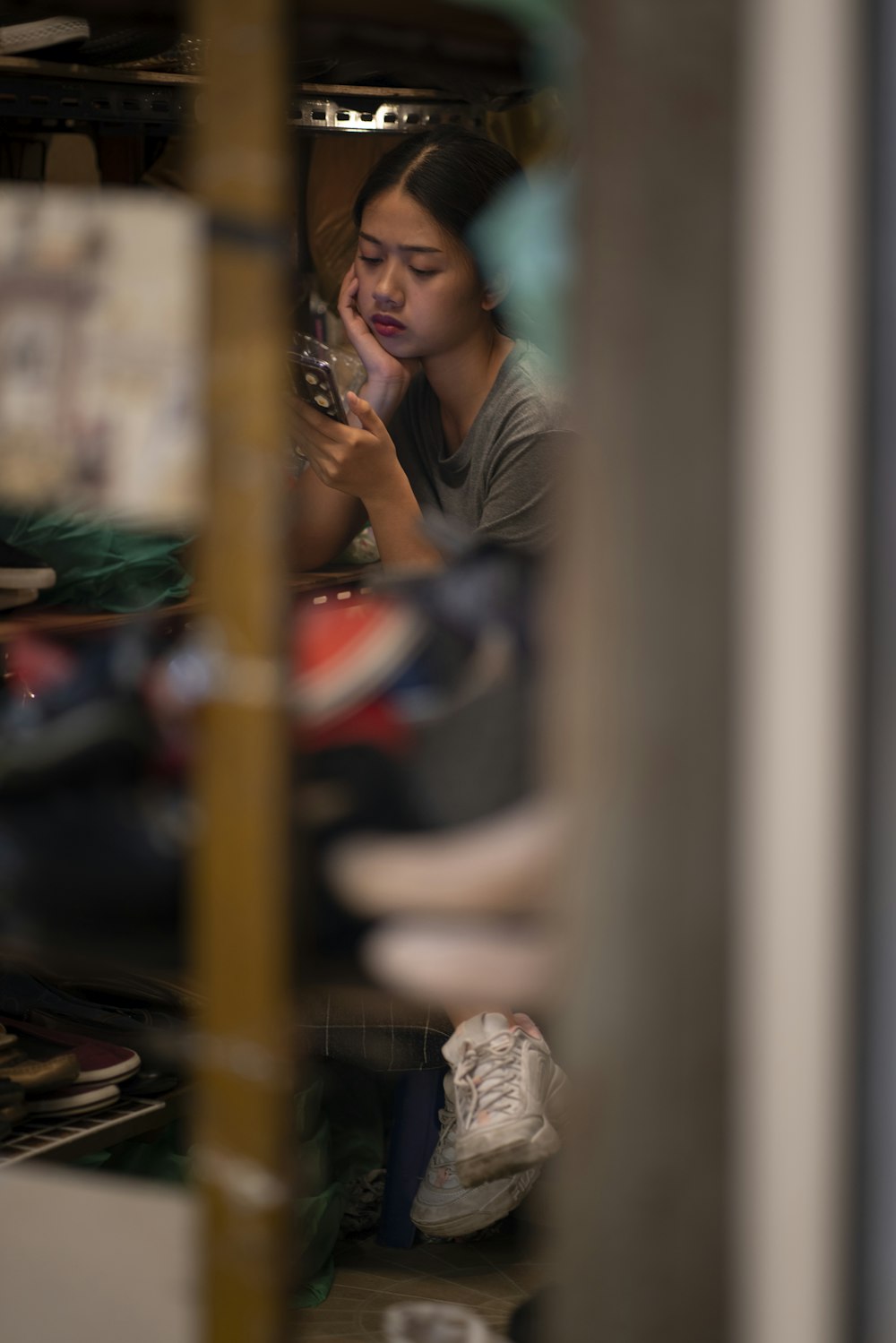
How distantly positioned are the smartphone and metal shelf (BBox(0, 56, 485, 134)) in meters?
0.28

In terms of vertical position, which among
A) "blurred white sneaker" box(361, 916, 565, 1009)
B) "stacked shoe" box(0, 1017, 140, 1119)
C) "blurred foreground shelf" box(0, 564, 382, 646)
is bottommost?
"stacked shoe" box(0, 1017, 140, 1119)

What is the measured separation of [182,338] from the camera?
72 centimetres

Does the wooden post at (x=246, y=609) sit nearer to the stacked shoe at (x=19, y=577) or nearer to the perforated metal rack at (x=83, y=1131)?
the stacked shoe at (x=19, y=577)

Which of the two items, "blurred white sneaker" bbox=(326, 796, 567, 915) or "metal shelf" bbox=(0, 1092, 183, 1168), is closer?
"blurred white sneaker" bbox=(326, 796, 567, 915)

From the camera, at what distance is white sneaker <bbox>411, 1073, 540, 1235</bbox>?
4.94ft

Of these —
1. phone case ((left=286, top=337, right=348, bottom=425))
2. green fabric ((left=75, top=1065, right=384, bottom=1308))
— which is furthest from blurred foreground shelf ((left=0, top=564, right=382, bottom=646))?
→ green fabric ((left=75, top=1065, right=384, bottom=1308))

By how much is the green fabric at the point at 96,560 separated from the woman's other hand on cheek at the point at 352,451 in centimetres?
19

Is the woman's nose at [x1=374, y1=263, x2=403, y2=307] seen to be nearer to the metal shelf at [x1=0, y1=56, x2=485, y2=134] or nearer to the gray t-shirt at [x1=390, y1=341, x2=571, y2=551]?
the gray t-shirt at [x1=390, y1=341, x2=571, y2=551]

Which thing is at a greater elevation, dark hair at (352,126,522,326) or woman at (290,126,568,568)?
dark hair at (352,126,522,326)

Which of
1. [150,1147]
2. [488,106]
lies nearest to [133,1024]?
[150,1147]

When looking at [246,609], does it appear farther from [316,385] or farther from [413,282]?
[413,282]

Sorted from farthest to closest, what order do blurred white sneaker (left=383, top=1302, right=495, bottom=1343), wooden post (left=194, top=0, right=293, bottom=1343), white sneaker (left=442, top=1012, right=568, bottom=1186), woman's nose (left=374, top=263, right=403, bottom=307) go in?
woman's nose (left=374, top=263, right=403, bottom=307), white sneaker (left=442, top=1012, right=568, bottom=1186), blurred white sneaker (left=383, top=1302, right=495, bottom=1343), wooden post (left=194, top=0, right=293, bottom=1343)

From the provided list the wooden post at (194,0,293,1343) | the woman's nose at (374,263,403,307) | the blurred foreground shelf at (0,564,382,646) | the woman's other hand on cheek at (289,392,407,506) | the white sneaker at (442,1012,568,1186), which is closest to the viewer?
the wooden post at (194,0,293,1343)

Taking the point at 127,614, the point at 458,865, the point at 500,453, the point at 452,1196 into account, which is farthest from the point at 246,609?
the point at 452,1196
